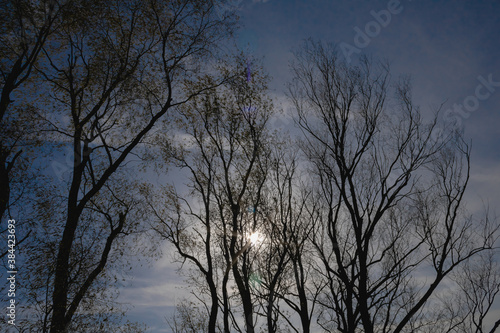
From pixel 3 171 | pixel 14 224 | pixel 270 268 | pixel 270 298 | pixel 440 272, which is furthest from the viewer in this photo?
pixel 270 268

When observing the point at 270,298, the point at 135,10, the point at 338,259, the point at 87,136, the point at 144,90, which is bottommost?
the point at 270,298

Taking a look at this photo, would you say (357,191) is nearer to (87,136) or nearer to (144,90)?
(144,90)

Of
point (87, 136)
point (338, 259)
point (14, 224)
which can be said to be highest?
point (87, 136)

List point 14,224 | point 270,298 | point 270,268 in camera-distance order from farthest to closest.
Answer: point 270,268 < point 270,298 < point 14,224

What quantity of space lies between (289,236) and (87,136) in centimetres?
975

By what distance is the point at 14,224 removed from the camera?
1059 centimetres

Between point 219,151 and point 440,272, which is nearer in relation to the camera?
point 440,272

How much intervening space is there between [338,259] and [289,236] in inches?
112

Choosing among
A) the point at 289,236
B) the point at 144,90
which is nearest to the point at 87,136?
the point at 144,90

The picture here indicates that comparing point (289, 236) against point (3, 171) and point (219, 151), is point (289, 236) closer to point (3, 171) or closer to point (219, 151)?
point (219, 151)

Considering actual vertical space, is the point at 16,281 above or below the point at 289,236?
below

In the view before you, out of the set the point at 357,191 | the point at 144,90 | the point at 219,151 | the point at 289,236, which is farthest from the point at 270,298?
the point at 144,90

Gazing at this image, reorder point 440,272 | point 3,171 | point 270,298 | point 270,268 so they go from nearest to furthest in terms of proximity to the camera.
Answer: point 3,171 → point 440,272 → point 270,298 → point 270,268

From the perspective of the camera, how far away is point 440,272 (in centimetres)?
1273
